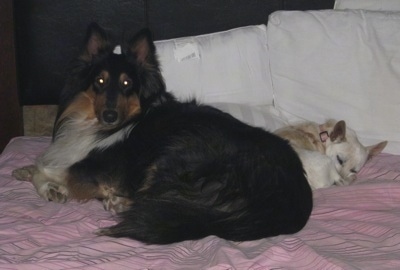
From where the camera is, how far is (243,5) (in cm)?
386

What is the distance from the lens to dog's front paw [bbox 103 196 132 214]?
2.92m

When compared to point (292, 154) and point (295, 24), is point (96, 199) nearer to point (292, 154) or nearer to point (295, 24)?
point (292, 154)

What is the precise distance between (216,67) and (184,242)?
57.8 inches

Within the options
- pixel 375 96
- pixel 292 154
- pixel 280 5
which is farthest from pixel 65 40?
pixel 375 96

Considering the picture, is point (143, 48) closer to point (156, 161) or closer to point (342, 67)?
point (156, 161)

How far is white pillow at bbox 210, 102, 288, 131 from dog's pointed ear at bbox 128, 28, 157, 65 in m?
0.56

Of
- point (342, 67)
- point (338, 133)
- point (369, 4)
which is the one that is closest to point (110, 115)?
point (338, 133)

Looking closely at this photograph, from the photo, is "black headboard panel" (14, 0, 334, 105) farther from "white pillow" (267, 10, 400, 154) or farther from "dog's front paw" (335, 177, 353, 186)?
"dog's front paw" (335, 177, 353, 186)

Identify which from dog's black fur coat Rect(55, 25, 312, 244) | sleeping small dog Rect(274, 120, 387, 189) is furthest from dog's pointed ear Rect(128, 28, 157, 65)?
sleeping small dog Rect(274, 120, 387, 189)

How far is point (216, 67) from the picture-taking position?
12.1 ft

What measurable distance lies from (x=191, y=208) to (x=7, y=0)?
73.6 inches

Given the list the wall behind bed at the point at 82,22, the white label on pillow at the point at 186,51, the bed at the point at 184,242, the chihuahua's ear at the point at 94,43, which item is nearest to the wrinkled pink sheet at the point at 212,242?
the bed at the point at 184,242

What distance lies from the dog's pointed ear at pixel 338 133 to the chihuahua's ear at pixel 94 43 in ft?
4.31

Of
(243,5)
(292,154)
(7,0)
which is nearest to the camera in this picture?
(292,154)
